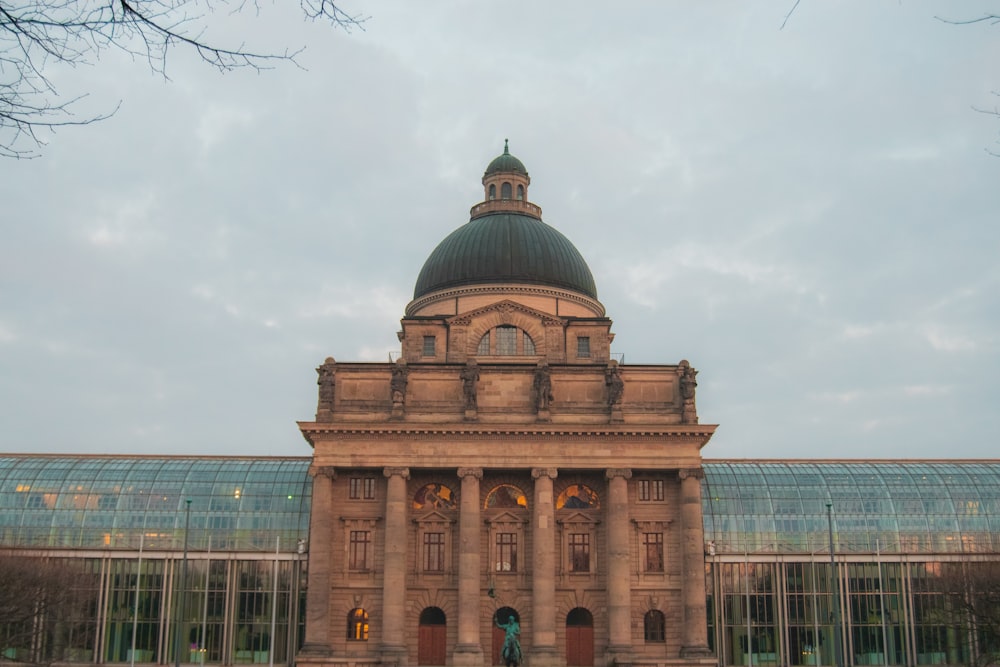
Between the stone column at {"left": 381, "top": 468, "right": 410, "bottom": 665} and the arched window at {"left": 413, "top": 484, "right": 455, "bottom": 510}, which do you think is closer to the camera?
the stone column at {"left": 381, "top": 468, "right": 410, "bottom": 665}

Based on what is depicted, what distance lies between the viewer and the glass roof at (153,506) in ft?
260

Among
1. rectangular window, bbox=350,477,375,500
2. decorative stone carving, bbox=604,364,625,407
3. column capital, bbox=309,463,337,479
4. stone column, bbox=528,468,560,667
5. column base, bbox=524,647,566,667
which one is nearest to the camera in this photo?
column base, bbox=524,647,566,667

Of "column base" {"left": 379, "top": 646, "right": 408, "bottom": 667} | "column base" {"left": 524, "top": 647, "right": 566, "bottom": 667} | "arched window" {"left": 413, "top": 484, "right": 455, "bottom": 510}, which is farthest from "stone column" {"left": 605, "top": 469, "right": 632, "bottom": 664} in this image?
"column base" {"left": 379, "top": 646, "right": 408, "bottom": 667}

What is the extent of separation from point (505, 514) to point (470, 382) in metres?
9.67

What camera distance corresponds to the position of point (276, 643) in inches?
3004

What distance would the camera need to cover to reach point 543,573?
233 ft

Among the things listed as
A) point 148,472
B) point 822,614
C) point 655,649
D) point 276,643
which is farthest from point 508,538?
point 148,472

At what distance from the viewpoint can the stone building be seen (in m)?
70.9

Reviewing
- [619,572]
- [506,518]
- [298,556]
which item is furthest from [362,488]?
[619,572]

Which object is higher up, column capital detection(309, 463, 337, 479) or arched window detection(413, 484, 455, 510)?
column capital detection(309, 463, 337, 479)

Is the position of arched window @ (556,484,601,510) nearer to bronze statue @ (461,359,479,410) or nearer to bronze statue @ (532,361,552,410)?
bronze statue @ (532,361,552,410)

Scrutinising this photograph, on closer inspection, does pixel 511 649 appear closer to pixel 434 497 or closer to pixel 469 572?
pixel 469 572

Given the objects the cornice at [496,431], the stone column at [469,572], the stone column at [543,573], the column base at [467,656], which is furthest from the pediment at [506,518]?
the column base at [467,656]

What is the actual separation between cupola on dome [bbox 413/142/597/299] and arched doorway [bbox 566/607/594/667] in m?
26.9
